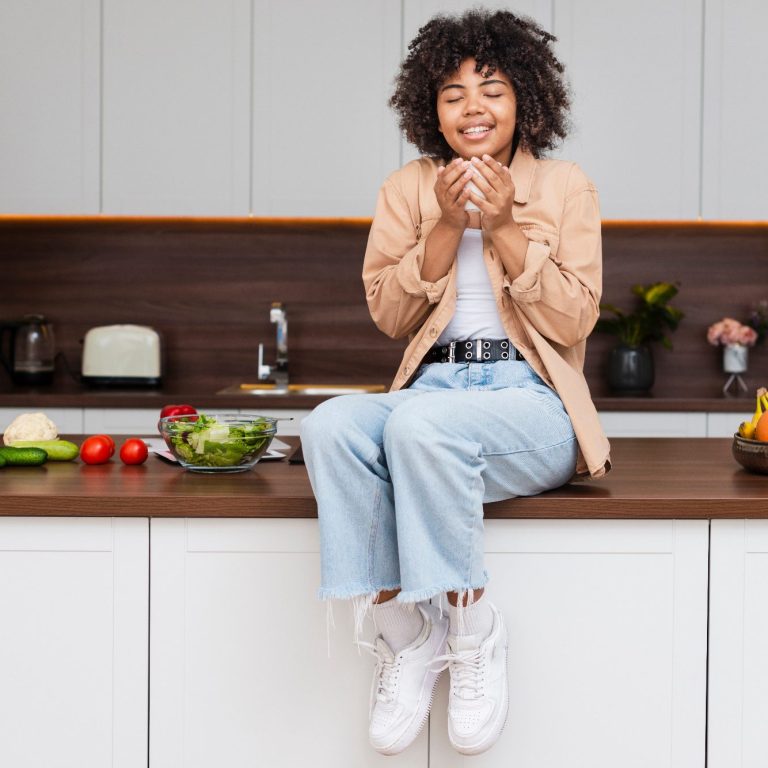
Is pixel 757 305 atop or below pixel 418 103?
below

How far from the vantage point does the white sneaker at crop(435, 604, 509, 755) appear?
149 cm

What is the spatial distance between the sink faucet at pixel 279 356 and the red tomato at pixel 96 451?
158 cm

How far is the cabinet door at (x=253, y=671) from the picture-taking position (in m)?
1.60

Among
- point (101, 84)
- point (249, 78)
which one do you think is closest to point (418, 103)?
point (249, 78)

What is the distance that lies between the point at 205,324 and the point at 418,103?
188 centimetres

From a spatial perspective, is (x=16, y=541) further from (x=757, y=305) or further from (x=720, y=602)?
(x=757, y=305)

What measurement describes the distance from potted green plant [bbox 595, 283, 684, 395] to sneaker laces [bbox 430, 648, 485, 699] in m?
2.05

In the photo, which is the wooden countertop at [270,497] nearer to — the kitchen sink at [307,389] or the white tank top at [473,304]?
the white tank top at [473,304]

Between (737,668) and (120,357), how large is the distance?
92.4 inches

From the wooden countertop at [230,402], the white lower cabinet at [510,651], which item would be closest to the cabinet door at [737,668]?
the white lower cabinet at [510,651]

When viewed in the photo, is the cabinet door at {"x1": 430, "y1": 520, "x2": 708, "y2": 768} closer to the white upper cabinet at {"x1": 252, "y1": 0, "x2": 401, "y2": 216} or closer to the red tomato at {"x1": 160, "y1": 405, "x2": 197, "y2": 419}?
the red tomato at {"x1": 160, "y1": 405, "x2": 197, "y2": 419}

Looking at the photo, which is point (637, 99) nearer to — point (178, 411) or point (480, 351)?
point (480, 351)

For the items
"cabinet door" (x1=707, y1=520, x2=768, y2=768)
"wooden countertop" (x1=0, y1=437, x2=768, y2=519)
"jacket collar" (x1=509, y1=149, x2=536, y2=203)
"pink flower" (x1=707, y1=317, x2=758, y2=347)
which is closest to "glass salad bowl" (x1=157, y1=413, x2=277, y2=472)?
"wooden countertop" (x1=0, y1=437, x2=768, y2=519)

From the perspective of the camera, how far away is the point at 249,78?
3270 millimetres
